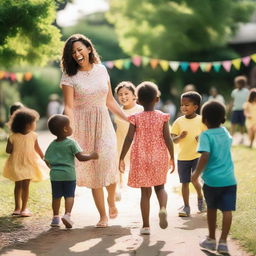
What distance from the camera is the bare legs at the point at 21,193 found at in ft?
25.2

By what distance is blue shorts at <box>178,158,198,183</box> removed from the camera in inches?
298

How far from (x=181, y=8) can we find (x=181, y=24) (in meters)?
0.87

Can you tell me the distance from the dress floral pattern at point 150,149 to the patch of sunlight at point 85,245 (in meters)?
0.74

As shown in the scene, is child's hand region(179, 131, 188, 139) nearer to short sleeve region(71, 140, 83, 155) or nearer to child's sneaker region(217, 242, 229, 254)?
short sleeve region(71, 140, 83, 155)

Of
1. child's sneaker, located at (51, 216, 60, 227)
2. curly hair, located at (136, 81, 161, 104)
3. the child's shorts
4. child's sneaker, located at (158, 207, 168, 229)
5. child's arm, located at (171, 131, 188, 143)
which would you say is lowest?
child's sneaker, located at (51, 216, 60, 227)

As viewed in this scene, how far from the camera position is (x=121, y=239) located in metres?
6.34

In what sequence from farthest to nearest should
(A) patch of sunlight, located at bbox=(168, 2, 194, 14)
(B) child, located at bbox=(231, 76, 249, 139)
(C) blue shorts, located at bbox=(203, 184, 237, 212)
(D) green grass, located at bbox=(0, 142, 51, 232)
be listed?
(A) patch of sunlight, located at bbox=(168, 2, 194, 14)
(B) child, located at bbox=(231, 76, 249, 139)
(D) green grass, located at bbox=(0, 142, 51, 232)
(C) blue shorts, located at bbox=(203, 184, 237, 212)

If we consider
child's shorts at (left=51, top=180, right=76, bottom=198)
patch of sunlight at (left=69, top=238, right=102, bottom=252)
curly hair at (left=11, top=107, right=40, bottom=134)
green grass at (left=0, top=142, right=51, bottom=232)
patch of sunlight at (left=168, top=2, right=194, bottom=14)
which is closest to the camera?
patch of sunlight at (left=69, top=238, right=102, bottom=252)

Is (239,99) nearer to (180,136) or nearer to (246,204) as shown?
(246,204)

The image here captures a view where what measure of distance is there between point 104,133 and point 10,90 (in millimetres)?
26449

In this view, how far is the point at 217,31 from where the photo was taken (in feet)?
110

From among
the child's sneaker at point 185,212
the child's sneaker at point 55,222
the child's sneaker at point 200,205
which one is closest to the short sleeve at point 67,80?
the child's sneaker at point 55,222

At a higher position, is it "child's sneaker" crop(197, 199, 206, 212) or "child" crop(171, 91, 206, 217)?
"child" crop(171, 91, 206, 217)

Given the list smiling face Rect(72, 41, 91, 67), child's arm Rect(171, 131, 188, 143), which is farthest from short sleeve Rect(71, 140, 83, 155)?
child's arm Rect(171, 131, 188, 143)
